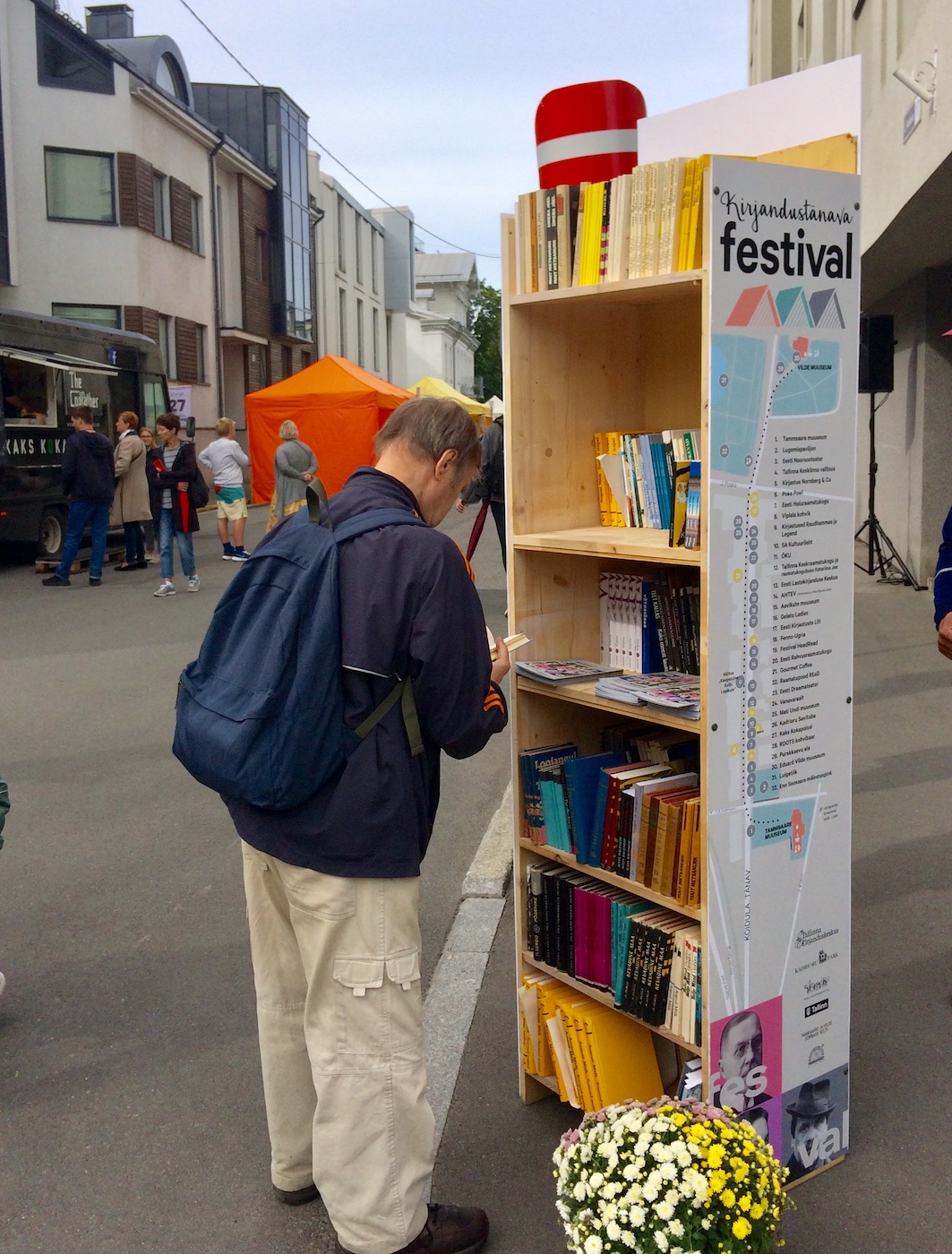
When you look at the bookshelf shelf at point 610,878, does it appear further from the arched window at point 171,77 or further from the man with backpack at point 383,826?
the arched window at point 171,77

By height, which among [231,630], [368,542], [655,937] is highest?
[368,542]

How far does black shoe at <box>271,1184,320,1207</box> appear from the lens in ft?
10.2

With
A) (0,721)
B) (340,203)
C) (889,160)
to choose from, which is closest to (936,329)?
(889,160)

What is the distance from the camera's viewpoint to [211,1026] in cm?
409

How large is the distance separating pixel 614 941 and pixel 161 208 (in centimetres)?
2814

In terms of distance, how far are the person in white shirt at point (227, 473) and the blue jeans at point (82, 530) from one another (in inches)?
60.4

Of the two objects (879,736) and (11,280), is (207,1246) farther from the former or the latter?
(11,280)

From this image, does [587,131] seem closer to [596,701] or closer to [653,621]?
[653,621]

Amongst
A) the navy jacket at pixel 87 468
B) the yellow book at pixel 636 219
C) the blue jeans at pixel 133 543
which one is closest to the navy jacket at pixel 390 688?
the yellow book at pixel 636 219

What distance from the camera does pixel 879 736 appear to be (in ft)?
24.8

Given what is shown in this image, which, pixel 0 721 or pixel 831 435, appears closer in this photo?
pixel 831 435

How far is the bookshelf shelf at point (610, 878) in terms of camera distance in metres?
3.02

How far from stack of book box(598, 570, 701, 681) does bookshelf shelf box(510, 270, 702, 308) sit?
75 cm

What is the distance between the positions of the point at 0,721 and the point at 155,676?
157 centimetres
